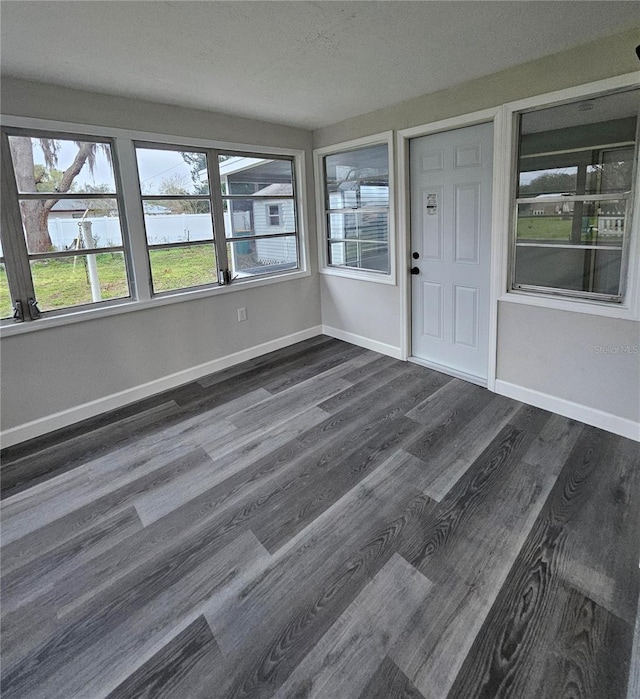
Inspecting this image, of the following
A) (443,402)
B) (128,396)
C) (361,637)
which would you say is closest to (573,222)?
(443,402)

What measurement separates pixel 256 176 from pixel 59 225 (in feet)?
6.26

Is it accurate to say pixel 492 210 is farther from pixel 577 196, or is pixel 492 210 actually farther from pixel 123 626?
pixel 123 626

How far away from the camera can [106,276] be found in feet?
10.7

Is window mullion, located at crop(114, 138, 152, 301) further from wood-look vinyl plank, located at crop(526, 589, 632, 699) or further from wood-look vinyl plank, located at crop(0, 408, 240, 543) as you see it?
wood-look vinyl plank, located at crop(526, 589, 632, 699)

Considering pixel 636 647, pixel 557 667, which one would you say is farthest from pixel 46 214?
pixel 636 647

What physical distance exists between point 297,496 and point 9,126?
297 centimetres

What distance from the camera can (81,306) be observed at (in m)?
3.15

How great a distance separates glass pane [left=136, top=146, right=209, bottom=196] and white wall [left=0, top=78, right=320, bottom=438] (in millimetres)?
178

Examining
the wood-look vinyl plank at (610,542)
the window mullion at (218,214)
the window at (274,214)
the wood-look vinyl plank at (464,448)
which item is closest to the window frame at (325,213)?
the window at (274,214)

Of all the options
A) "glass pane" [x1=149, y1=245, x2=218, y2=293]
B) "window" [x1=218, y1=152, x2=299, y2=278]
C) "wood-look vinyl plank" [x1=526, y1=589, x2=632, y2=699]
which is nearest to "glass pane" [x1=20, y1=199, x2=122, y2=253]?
"glass pane" [x1=149, y1=245, x2=218, y2=293]

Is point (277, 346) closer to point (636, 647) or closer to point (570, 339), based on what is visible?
point (570, 339)

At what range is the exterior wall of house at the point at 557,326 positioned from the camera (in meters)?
2.43

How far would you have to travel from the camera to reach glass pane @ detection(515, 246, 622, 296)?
258 cm

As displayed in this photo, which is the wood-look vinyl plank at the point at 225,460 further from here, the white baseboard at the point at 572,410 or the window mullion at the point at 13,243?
the window mullion at the point at 13,243
